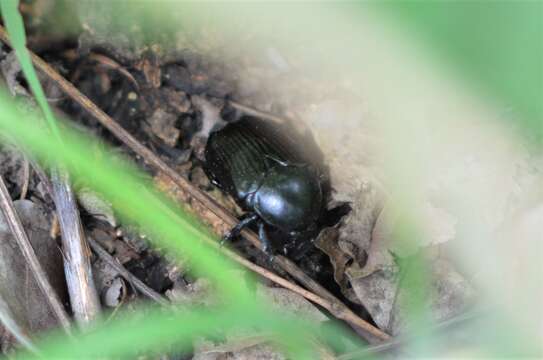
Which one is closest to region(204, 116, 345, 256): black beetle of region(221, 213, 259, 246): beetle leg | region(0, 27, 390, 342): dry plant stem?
region(221, 213, 259, 246): beetle leg

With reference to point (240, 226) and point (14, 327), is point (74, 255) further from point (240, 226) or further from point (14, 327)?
point (240, 226)

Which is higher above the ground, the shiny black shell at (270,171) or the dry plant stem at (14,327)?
the shiny black shell at (270,171)

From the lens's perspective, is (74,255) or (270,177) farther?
(270,177)

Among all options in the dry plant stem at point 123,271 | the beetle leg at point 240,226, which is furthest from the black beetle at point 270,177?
the dry plant stem at point 123,271

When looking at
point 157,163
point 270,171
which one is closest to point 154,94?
point 157,163

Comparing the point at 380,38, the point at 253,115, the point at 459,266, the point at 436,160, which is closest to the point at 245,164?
the point at 253,115

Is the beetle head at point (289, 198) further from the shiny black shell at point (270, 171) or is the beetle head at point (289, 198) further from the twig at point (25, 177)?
the twig at point (25, 177)

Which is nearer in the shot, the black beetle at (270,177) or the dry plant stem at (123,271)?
the dry plant stem at (123,271)
